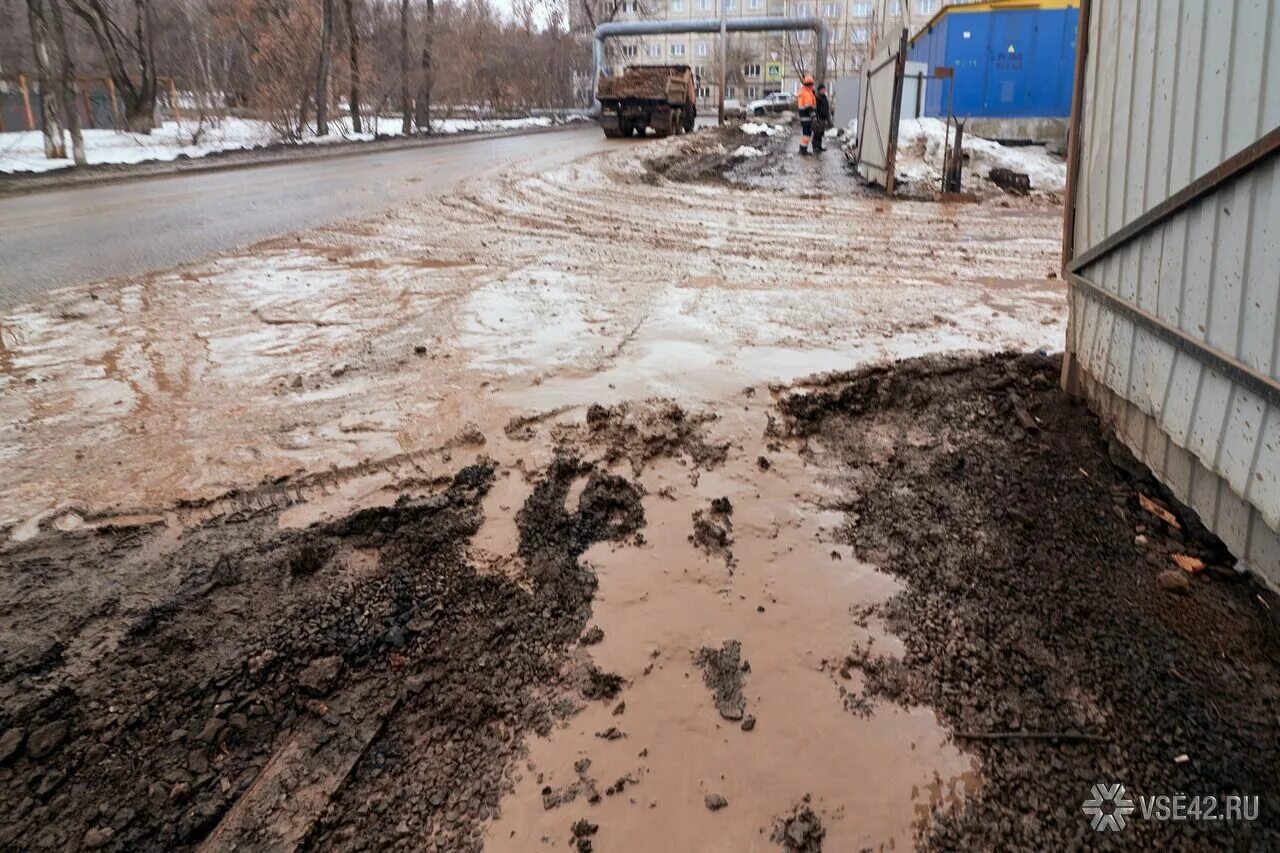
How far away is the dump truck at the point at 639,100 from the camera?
29.4 m

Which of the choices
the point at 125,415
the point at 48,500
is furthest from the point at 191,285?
the point at 48,500

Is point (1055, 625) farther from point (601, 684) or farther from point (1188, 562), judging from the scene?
point (601, 684)

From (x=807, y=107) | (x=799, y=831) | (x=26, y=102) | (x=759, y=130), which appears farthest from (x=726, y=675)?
(x=26, y=102)

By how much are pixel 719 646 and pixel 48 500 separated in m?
3.14

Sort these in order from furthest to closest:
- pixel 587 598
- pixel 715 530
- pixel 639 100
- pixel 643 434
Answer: pixel 639 100 < pixel 643 434 < pixel 715 530 < pixel 587 598

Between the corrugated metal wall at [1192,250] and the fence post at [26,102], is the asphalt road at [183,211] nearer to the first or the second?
the corrugated metal wall at [1192,250]

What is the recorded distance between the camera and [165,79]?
112 feet

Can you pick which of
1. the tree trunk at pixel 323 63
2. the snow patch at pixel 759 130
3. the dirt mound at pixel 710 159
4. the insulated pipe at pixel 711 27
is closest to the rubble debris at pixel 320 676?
the dirt mound at pixel 710 159

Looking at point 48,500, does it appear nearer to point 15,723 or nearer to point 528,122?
point 15,723

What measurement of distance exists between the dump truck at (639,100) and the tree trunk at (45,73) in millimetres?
16059

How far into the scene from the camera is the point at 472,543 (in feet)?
11.6

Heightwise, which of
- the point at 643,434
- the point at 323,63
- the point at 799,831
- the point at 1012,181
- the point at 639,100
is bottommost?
the point at 799,831

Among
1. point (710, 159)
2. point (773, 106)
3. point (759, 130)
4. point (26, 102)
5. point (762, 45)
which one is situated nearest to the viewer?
point (710, 159)

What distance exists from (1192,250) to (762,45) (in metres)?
89.6
